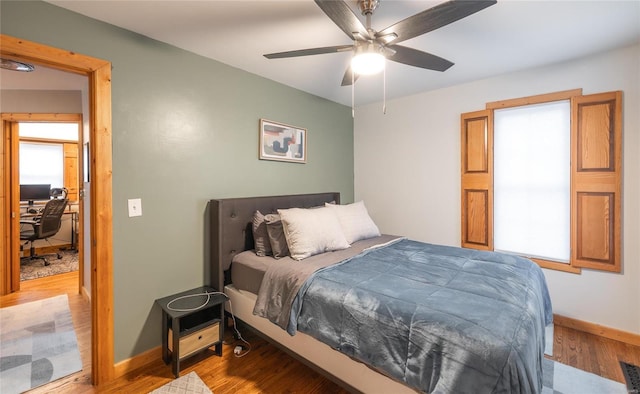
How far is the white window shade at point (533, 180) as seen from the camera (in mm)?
2680

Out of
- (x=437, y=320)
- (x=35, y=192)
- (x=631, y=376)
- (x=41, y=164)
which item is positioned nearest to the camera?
(x=437, y=320)

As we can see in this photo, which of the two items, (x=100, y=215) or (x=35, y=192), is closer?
(x=100, y=215)

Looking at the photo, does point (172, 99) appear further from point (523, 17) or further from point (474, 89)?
point (474, 89)

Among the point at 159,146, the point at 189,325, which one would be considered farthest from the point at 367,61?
the point at 189,325

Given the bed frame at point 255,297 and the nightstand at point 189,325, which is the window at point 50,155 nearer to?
the bed frame at point 255,297

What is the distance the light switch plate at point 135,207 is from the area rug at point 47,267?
331 centimetres

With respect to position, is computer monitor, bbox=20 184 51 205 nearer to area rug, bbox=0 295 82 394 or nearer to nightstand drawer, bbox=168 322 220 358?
area rug, bbox=0 295 82 394

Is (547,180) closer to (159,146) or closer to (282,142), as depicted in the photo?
(282,142)

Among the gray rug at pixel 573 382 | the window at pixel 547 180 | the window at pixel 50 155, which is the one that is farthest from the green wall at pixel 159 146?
the window at pixel 50 155

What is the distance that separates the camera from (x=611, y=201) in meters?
2.43

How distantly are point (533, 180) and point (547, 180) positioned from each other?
0.11 meters

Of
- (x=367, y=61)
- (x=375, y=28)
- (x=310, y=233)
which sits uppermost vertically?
(x=375, y=28)

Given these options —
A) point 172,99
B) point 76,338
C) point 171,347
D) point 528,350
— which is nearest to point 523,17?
point 528,350

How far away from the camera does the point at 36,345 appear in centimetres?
231
